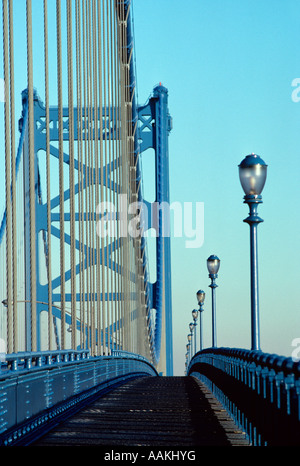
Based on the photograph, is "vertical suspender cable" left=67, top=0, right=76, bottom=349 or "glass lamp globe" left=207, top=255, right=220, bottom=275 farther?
"glass lamp globe" left=207, top=255, right=220, bottom=275

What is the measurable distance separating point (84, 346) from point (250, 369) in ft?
28.3

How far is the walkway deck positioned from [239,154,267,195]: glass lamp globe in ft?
7.37

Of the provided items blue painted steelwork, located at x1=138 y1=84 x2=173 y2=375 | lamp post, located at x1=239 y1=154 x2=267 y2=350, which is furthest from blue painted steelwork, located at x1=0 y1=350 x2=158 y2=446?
blue painted steelwork, located at x1=138 y1=84 x2=173 y2=375

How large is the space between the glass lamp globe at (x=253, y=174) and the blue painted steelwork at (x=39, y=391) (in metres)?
2.54

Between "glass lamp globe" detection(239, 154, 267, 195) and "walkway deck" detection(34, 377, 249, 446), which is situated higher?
"glass lamp globe" detection(239, 154, 267, 195)

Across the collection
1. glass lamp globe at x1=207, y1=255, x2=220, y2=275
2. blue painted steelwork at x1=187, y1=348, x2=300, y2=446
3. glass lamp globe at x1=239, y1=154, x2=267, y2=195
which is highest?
glass lamp globe at x1=239, y1=154, x2=267, y2=195

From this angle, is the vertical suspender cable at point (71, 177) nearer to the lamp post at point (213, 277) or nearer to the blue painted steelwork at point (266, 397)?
the blue painted steelwork at point (266, 397)

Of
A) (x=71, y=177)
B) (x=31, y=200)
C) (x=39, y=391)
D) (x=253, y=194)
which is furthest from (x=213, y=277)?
(x=39, y=391)

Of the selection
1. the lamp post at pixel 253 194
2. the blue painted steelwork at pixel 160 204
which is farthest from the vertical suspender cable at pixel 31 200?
the blue painted steelwork at pixel 160 204

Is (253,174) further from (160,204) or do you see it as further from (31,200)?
(160,204)

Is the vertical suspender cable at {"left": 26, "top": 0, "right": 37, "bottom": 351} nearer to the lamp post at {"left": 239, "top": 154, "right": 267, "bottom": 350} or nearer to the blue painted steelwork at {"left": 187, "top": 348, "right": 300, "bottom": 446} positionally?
the blue painted steelwork at {"left": 187, "top": 348, "right": 300, "bottom": 446}

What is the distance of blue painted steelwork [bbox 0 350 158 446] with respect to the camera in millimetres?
6754

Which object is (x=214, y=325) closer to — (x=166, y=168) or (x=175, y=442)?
(x=175, y=442)

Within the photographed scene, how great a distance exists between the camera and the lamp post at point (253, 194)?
9.48m
